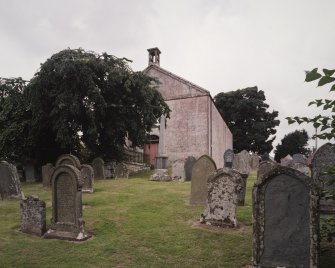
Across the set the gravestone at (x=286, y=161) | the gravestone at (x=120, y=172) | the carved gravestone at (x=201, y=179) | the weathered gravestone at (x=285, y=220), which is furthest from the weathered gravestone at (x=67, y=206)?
the gravestone at (x=286, y=161)

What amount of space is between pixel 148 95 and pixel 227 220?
1324cm

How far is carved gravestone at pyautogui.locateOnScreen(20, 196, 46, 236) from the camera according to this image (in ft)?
26.7

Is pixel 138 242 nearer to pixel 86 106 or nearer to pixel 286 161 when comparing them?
pixel 86 106

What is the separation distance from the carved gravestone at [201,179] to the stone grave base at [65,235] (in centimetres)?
387

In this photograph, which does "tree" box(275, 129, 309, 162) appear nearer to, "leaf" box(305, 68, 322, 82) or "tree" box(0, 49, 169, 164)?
"tree" box(0, 49, 169, 164)

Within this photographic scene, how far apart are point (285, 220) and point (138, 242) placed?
3.20 metres

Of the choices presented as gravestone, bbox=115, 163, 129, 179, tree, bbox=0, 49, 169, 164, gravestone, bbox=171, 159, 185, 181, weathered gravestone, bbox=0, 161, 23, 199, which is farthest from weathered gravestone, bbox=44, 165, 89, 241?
gravestone, bbox=115, 163, 129, 179

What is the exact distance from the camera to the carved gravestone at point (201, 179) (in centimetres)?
1058

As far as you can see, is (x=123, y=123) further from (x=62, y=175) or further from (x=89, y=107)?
(x=62, y=175)

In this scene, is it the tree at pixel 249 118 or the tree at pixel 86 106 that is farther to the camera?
the tree at pixel 249 118

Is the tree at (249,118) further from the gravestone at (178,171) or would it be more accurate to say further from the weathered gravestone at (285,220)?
the weathered gravestone at (285,220)

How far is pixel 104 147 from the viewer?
2134 centimetres

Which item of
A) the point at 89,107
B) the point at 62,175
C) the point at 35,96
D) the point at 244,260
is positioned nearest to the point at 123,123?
the point at 89,107

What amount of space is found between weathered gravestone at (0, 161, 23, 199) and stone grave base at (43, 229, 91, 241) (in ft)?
15.3
